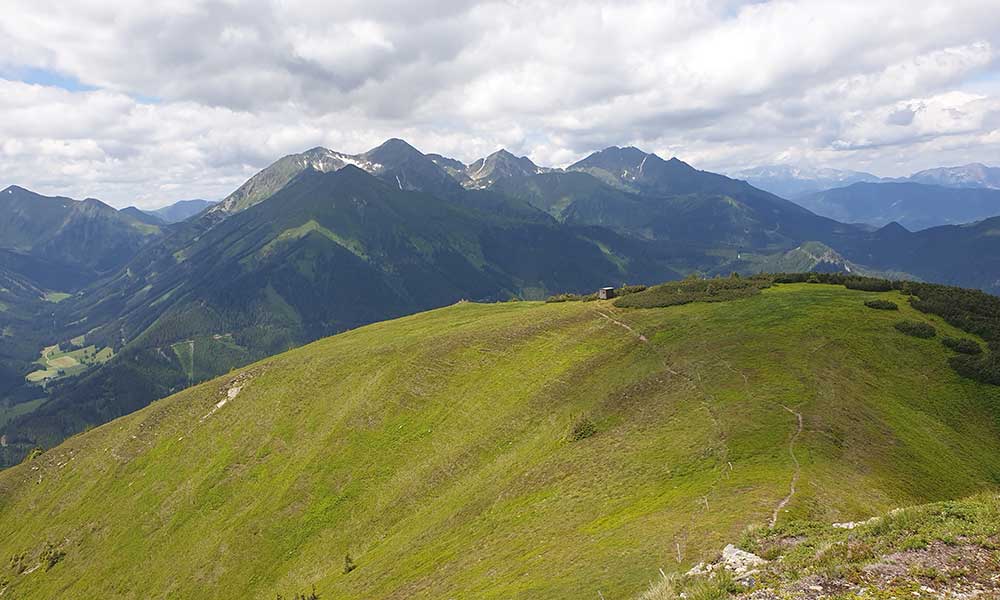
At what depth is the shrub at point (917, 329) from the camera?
187 ft

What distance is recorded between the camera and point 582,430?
55062mm

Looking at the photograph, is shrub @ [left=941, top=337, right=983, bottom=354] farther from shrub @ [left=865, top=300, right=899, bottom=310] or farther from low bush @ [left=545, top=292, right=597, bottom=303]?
low bush @ [left=545, top=292, right=597, bottom=303]

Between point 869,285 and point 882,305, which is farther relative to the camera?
point 869,285

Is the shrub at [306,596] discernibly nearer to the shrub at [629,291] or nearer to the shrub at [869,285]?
the shrub at [629,291]

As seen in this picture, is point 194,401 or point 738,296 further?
point 194,401

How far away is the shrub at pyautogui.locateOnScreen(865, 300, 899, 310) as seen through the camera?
6462 cm

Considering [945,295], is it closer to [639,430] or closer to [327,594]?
[639,430]

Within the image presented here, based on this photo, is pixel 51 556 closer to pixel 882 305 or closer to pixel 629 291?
pixel 629 291

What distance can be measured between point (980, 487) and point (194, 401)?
12932 centimetres

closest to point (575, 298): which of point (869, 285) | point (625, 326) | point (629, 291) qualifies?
point (629, 291)

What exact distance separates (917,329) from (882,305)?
7.97 metres

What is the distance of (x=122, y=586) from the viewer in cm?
7525

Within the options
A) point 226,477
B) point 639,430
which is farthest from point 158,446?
point 639,430

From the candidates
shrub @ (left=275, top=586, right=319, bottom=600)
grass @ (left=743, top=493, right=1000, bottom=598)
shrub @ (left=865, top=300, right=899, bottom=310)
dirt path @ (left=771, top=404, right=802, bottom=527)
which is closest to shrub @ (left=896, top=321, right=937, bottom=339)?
shrub @ (left=865, top=300, right=899, bottom=310)
